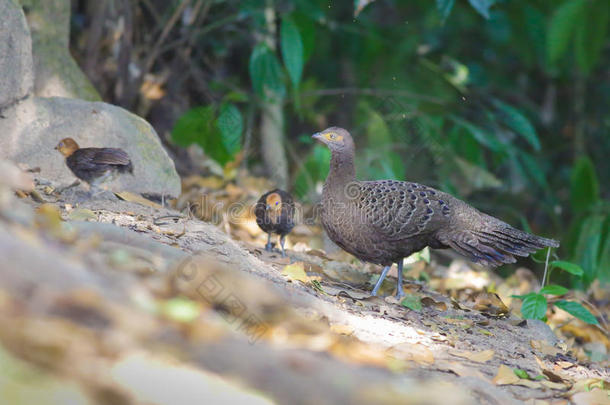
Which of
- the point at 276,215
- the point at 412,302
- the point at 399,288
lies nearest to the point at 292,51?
the point at 276,215

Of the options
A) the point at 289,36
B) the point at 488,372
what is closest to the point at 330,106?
the point at 289,36

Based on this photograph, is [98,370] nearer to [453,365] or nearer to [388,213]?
[453,365]

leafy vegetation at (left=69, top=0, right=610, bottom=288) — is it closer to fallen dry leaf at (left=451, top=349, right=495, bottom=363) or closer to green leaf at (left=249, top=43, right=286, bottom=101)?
green leaf at (left=249, top=43, right=286, bottom=101)

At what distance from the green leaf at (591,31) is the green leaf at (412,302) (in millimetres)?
4908

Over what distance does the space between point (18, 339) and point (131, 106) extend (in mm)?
5671

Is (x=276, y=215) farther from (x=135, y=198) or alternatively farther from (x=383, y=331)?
(x=383, y=331)

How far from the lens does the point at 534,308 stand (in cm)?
508

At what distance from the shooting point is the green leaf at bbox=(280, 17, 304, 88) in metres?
7.09

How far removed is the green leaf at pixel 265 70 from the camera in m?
7.27

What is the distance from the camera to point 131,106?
7438mm

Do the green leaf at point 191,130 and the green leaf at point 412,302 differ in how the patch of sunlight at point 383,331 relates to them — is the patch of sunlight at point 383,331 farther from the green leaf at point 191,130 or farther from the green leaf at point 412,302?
the green leaf at point 191,130

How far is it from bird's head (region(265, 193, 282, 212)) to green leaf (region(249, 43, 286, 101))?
5.55ft

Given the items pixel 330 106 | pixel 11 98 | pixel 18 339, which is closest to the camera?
pixel 18 339

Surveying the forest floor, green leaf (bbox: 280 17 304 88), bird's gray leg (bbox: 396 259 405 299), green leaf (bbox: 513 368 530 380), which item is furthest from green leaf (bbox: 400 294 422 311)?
green leaf (bbox: 280 17 304 88)
